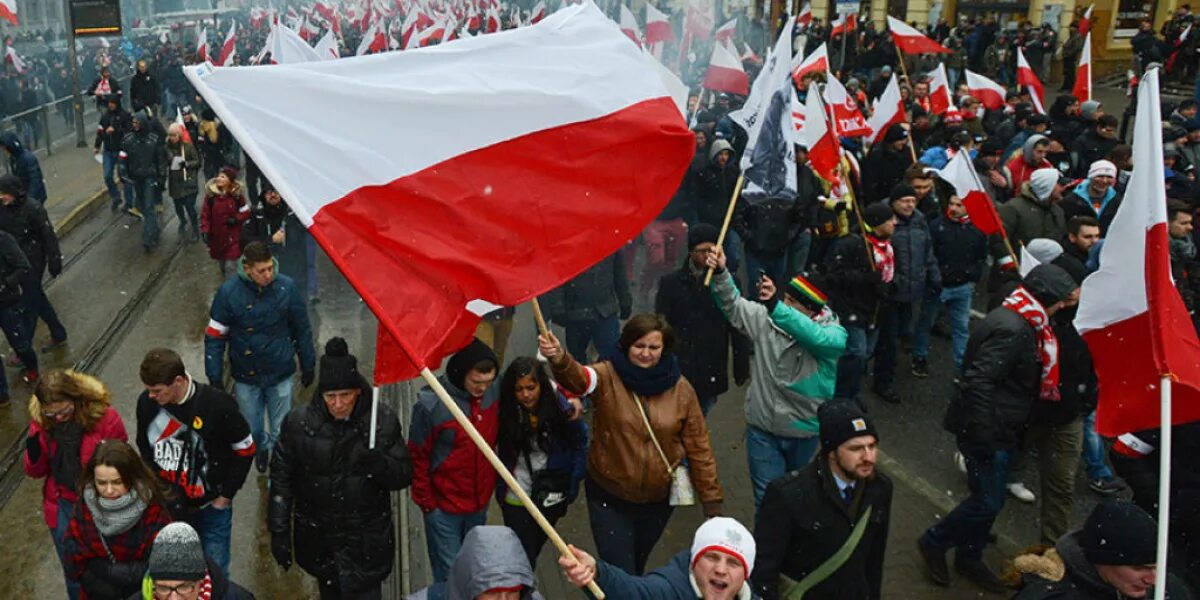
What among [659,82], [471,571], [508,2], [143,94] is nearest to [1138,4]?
[508,2]

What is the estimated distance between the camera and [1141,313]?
146 inches

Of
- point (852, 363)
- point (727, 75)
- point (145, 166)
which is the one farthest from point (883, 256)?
point (145, 166)

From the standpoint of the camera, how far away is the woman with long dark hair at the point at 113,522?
414 centimetres

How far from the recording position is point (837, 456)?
404 centimetres

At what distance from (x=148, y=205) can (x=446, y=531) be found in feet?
31.0

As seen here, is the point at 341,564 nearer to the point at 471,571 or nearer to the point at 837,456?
the point at 471,571

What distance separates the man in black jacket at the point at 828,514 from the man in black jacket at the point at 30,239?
6.88 m

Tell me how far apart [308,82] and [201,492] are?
2.33m

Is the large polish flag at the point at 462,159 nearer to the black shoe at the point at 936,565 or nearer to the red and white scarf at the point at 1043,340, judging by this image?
the red and white scarf at the point at 1043,340

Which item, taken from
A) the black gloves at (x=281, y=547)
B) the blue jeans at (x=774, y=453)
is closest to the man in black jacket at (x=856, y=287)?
the blue jeans at (x=774, y=453)

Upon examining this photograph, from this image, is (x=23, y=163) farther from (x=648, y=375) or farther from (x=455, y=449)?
(x=648, y=375)

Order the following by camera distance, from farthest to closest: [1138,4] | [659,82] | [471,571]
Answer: [1138,4] → [659,82] → [471,571]

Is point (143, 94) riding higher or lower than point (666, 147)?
lower

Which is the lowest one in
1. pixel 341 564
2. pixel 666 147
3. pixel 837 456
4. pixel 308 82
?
pixel 341 564
